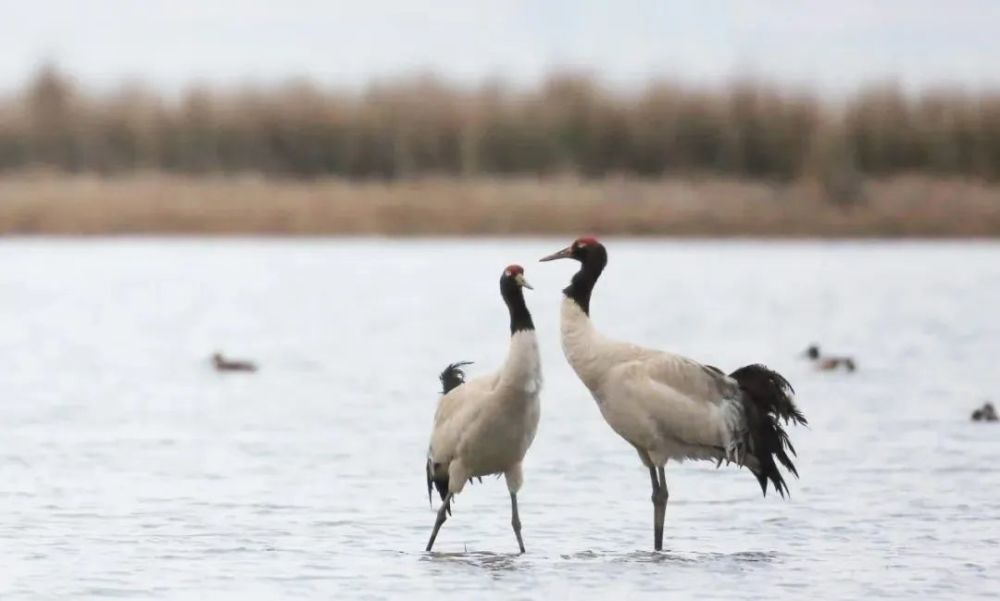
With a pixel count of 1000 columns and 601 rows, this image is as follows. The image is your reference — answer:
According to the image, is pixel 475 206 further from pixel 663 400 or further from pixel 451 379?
pixel 663 400

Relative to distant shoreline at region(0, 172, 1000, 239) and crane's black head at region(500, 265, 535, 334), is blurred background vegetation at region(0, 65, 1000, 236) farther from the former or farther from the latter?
crane's black head at region(500, 265, 535, 334)

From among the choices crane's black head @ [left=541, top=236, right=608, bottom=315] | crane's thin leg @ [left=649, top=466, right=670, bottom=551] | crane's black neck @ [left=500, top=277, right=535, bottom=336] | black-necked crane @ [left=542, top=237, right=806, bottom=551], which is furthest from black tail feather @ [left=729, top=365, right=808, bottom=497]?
crane's black neck @ [left=500, top=277, right=535, bottom=336]

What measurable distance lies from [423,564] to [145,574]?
136 cm

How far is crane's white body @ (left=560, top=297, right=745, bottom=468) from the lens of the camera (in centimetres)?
1036

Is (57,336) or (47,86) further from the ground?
(47,86)

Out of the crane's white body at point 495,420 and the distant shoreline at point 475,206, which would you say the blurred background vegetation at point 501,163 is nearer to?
the distant shoreline at point 475,206

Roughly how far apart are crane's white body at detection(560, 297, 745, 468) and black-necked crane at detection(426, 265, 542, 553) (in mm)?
432

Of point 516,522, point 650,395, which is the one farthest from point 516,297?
point 516,522

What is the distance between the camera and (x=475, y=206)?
3934 centimetres

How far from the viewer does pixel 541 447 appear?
14375mm

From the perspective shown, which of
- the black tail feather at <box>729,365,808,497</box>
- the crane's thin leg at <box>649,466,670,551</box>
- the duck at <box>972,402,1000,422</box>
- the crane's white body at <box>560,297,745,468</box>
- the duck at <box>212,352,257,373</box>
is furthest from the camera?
the duck at <box>212,352,257,373</box>

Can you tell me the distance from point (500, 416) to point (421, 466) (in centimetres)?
355

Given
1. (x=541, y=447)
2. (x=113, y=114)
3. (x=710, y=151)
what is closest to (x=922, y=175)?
(x=710, y=151)

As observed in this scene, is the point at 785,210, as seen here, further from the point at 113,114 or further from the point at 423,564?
the point at 423,564
